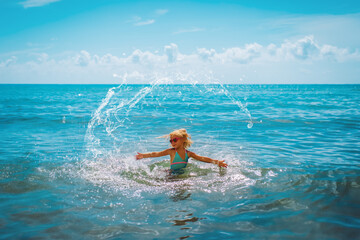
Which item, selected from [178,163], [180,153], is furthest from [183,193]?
[180,153]

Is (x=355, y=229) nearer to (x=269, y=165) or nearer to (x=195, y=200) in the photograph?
(x=195, y=200)

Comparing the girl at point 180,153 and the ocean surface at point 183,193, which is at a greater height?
the girl at point 180,153

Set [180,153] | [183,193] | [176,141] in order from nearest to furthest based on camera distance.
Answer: [183,193] → [176,141] → [180,153]

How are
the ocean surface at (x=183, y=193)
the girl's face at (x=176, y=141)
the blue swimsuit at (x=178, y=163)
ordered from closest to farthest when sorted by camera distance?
the ocean surface at (x=183, y=193), the girl's face at (x=176, y=141), the blue swimsuit at (x=178, y=163)

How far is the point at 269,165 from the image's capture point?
776 cm

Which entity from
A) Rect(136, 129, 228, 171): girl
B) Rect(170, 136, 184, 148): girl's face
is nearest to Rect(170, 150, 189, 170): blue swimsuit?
Rect(136, 129, 228, 171): girl

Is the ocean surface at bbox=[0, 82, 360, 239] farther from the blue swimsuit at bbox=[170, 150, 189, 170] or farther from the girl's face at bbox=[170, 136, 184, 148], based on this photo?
the girl's face at bbox=[170, 136, 184, 148]

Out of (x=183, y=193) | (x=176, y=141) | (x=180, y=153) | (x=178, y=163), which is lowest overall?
(x=183, y=193)

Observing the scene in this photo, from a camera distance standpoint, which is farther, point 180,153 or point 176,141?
point 180,153

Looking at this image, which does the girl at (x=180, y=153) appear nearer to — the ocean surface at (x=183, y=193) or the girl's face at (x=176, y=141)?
the girl's face at (x=176, y=141)

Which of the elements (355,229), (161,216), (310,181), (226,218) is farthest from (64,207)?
(310,181)

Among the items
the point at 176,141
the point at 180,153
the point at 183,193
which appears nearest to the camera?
the point at 183,193

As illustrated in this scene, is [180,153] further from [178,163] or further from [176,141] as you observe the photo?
[176,141]

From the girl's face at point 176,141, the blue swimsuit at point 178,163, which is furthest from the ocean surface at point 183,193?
the girl's face at point 176,141
